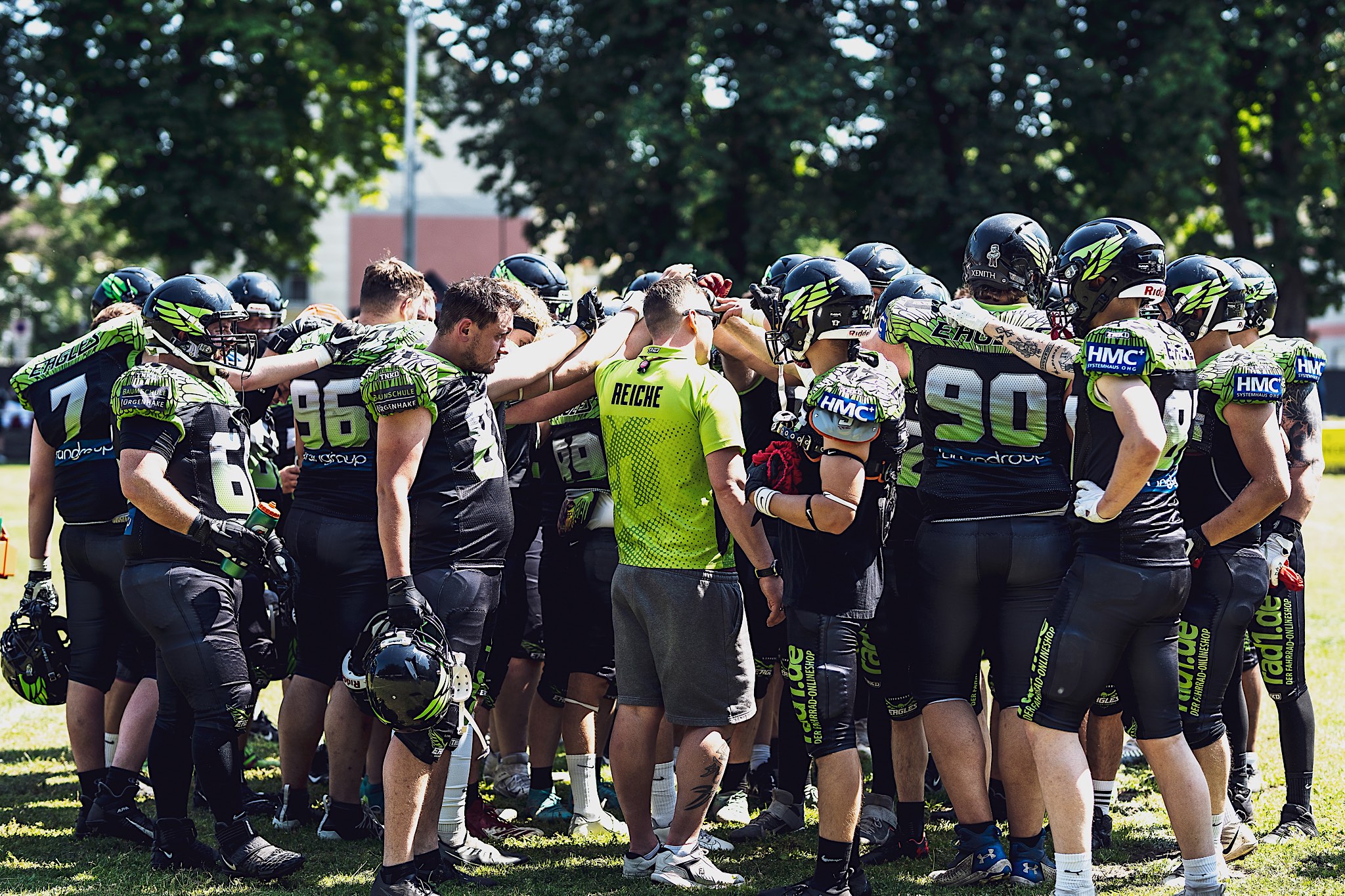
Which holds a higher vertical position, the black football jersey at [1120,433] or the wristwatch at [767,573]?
the black football jersey at [1120,433]

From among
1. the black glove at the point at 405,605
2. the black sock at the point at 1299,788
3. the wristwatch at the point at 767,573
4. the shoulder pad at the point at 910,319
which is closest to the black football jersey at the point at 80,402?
the black glove at the point at 405,605

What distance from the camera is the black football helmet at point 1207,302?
16.9 ft

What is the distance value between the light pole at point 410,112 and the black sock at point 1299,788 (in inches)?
841

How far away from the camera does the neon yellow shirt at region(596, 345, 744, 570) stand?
495 cm

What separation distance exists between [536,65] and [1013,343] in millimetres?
19508

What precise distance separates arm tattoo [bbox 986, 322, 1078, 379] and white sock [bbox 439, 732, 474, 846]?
2.69 m

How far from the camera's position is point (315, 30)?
24.7m

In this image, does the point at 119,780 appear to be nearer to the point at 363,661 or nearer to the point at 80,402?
the point at 80,402

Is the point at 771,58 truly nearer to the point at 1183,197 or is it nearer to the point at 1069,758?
the point at 1183,197

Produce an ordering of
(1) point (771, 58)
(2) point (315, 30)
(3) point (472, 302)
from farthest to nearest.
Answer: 1. (2) point (315, 30)
2. (1) point (771, 58)
3. (3) point (472, 302)

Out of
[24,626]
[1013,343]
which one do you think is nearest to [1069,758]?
[1013,343]

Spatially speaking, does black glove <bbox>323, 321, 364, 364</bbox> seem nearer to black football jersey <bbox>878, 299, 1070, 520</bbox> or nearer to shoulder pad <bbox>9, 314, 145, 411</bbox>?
shoulder pad <bbox>9, 314, 145, 411</bbox>

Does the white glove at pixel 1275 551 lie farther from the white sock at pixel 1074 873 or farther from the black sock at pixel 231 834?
the black sock at pixel 231 834

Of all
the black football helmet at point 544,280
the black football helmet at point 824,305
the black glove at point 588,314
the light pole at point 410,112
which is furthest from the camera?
the light pole at point 410,112
